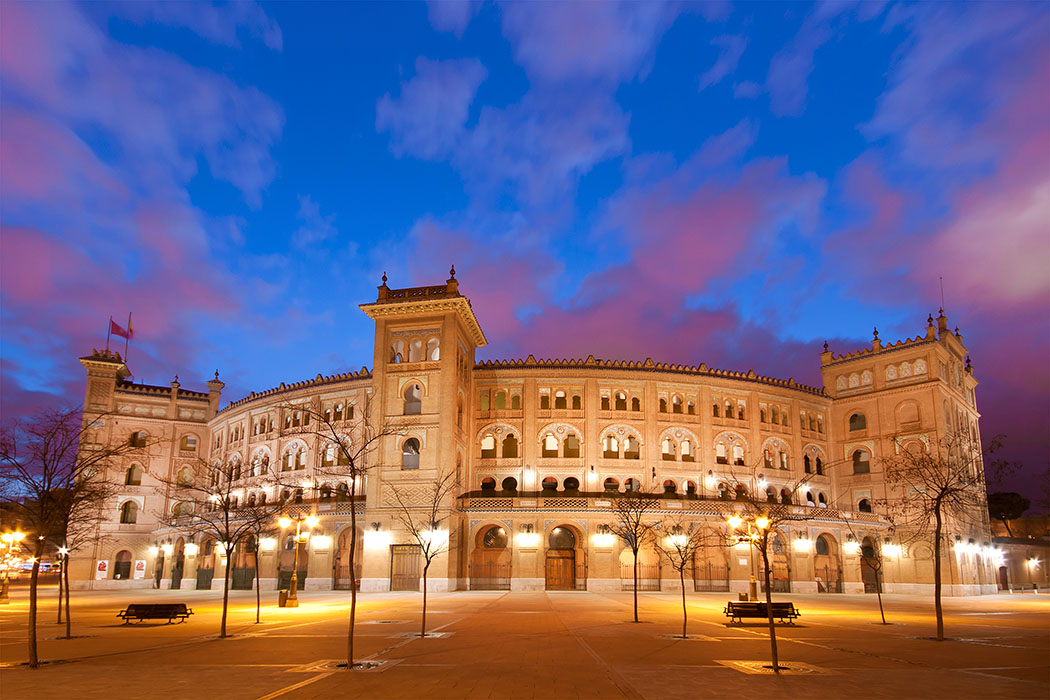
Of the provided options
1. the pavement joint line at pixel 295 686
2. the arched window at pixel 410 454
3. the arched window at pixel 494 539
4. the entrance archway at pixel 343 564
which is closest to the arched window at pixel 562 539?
the arched window at pixel 494 539

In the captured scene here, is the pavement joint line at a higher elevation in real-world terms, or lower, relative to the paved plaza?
higher

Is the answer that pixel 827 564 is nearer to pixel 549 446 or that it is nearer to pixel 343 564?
pixel 549 446

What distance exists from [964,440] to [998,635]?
43180 mm

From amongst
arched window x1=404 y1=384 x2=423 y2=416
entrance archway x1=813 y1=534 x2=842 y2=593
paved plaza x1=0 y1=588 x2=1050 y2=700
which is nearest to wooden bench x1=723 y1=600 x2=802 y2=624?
paved plaza x1=0 y1=588 x2=1050 y2=700

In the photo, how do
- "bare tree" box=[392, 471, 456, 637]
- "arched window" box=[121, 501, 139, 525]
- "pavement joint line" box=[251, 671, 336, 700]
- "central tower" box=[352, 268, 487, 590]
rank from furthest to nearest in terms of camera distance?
1. "arched window" box=[121, 501, 139, 525]
2. "central tower" box=[352, 268, 487, 590]
3. "bare tree" box=[392, 471, 456, 637]
4. "pavement joint line" box=[251, 671, 336, 700]

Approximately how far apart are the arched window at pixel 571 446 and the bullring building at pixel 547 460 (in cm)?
11

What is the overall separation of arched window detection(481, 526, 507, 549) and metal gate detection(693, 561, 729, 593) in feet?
42.3

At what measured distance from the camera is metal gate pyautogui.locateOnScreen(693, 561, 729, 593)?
165 ft

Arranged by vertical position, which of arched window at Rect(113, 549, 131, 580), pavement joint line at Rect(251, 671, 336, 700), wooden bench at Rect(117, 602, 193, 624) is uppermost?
pavement joint line at Rect(251, 671, 336, 700)

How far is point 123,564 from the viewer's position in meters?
69.8

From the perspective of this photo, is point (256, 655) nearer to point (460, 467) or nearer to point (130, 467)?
point (460, 467)

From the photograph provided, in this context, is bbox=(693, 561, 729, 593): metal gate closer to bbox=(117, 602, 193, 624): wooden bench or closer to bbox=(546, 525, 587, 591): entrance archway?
bbox=(546, 525, 587, 591): entrance archway

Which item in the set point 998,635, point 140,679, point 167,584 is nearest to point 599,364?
point 998,635

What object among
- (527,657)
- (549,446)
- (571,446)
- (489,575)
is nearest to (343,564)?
(489,575)
